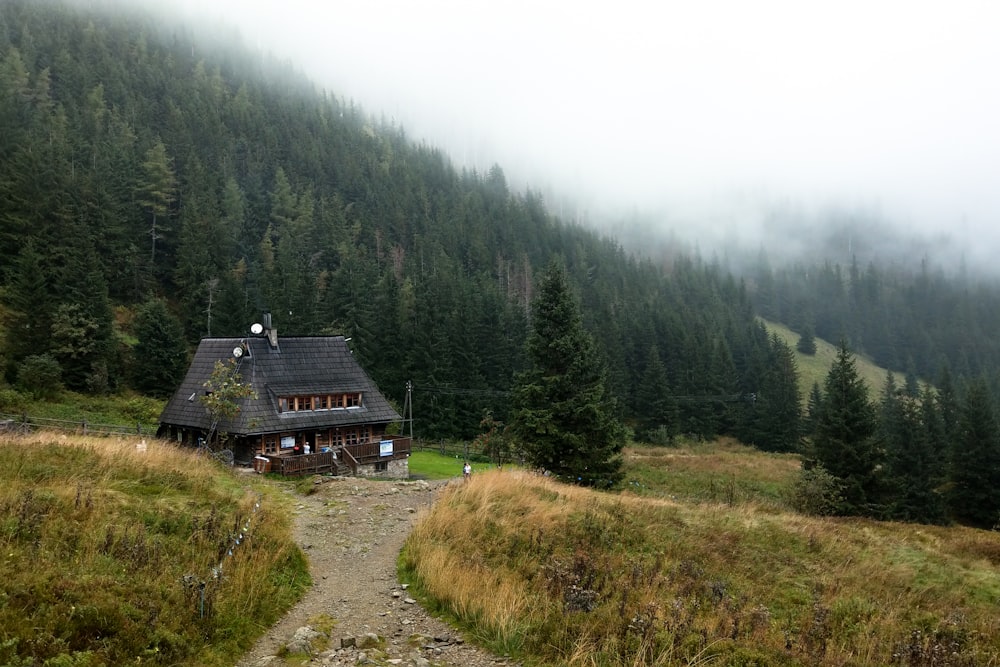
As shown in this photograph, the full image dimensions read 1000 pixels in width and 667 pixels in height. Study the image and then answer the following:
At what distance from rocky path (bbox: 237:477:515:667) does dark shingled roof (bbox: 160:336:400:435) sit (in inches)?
648

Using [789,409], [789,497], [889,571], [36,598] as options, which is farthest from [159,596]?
[789,409]

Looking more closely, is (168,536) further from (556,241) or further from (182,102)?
(556,241)

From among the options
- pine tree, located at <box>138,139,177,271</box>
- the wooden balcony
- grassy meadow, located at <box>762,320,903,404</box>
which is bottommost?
the wooden balcony

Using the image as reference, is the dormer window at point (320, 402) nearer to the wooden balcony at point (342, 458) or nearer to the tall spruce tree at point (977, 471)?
the wooden balcony at point (342, 458)

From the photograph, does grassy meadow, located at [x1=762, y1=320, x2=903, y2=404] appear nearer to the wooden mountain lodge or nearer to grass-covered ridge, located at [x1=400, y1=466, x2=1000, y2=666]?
the wooden mountain lodge

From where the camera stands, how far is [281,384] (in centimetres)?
3366

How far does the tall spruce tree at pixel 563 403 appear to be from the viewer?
28.4 m

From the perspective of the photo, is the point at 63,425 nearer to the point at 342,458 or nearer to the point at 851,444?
the point at 342,458

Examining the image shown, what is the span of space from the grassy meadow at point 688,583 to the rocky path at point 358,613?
20.2 inches

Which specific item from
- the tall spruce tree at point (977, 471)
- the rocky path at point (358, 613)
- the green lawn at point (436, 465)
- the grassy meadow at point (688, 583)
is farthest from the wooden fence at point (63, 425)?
the tall spruce tree at point (977, 471)

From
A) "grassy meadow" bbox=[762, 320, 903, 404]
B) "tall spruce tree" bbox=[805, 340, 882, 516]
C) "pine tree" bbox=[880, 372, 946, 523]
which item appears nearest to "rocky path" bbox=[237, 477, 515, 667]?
"tall spruce tree" bbox=[805, 340, 882, 516]

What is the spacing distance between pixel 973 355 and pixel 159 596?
231508mm

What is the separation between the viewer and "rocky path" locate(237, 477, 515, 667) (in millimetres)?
7844

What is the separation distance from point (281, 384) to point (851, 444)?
125 ft
